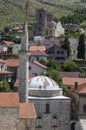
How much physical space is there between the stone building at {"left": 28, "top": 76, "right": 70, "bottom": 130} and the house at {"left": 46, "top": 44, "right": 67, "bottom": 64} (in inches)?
1518

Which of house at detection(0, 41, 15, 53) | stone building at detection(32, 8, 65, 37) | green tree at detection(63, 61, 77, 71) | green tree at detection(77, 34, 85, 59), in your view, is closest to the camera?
green tree at detection(63, 61, 77, 71)

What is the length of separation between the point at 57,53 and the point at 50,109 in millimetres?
41365

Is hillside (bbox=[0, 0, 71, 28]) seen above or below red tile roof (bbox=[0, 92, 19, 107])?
above

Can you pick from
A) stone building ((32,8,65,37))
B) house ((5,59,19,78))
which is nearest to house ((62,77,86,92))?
house ((5,59,19,78))

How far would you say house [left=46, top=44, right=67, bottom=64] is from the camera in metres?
82.2

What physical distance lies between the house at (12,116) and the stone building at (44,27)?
236ft

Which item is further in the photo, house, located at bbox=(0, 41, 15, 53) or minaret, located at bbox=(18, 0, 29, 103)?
house, located at bbox=(0, 41, 15, 53)

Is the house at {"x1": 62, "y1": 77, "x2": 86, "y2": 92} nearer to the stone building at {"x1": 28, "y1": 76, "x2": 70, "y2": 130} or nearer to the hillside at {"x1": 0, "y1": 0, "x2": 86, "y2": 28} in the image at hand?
the stone building at {"x1": 28, "y1": 76, "x2": 70, "y2": 130}

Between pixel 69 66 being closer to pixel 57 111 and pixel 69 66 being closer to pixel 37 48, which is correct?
pixel 37 48

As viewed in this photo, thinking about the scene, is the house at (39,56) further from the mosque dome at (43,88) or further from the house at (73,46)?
the mosque dome at (43,88)

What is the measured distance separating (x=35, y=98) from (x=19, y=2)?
13500 centimetres

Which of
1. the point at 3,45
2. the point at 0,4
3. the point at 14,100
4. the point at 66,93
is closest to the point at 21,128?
the point at 14,100

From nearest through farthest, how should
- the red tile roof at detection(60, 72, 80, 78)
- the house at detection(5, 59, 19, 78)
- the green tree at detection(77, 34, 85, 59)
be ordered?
the red tile roof at detection(60, 72, 80, 78) < the house at detection(5, 59, 19, 78) < the green tree at detection(77, 34, 85, 59)

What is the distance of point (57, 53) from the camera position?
83.6 meters
